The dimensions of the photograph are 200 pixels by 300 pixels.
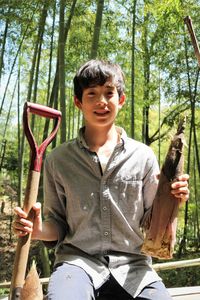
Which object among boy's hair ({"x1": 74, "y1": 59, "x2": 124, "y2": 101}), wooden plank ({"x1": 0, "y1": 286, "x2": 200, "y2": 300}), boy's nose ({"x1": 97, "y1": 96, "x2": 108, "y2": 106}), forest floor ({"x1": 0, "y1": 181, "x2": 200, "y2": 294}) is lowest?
forest floor ({"x1": 0, "y1": 181, "x2": 200, "y2": 294})

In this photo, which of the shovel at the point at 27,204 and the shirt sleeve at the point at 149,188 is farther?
the shirt sleeve at the point at 149,188

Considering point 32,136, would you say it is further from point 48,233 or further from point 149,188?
point 149,188

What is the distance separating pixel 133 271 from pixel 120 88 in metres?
0.68

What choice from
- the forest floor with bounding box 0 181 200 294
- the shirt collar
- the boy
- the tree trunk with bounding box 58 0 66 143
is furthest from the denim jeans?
the forest floor with bounding box 0 181 200 294

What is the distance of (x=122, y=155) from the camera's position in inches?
63.6

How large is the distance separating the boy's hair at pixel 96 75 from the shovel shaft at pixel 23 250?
46cm

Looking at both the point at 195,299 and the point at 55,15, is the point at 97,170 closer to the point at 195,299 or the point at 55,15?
the point at 195,299

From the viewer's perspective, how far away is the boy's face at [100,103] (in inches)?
61.2

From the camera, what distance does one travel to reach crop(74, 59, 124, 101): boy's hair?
5.14 feet

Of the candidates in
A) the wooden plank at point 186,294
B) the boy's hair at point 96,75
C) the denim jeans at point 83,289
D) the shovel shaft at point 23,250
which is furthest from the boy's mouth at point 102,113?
the wooden plank at point 186,294

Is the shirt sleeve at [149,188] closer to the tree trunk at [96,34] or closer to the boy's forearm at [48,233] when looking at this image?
the boy's forearm at [48,233]

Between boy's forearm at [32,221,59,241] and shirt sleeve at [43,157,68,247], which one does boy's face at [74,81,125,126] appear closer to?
shirt sleeve at [43,157,68,247]

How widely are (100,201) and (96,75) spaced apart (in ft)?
1.52

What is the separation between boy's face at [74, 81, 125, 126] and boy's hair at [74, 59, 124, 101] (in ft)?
0.06
